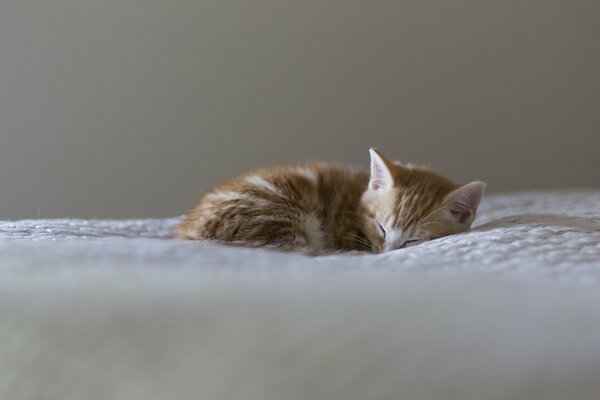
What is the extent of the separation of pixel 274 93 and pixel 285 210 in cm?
120

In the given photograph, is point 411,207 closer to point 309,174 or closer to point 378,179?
point 378,179

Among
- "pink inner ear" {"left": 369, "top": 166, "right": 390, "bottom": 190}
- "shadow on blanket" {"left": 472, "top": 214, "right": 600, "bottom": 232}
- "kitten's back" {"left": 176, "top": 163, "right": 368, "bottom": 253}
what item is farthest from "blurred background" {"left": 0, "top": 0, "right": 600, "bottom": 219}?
"shadow on blanket" {"left": 472, "top": 214, "right": 600, "bottom": 232}

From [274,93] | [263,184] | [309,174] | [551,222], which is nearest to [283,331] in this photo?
[551,222]

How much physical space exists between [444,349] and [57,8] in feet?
7.51

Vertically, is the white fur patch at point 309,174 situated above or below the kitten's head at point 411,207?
above

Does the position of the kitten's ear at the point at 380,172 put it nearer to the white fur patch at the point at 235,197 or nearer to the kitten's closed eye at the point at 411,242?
Result: the kitten's closed eye at the point at 411,242

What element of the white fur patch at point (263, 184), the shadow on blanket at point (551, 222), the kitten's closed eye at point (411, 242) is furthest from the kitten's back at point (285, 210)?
the shadow on blanket at point (551, 222)

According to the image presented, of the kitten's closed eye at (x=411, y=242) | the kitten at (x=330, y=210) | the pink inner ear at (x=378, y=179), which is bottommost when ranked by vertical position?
the kitten's closed eye at (x=411, y=242)

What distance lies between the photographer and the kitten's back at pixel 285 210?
1.53 m

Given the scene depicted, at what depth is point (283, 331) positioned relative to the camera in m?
0.77

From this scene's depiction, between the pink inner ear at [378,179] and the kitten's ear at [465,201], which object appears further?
the pink inner ear at [378,179]

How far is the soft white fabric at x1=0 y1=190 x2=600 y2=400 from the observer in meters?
0.71

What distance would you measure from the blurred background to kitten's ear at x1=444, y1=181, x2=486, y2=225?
1.19 m

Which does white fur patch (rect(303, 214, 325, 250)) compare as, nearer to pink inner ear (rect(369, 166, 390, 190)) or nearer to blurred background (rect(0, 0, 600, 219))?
pink inner ear (rect(369, 166, 390, 190))
